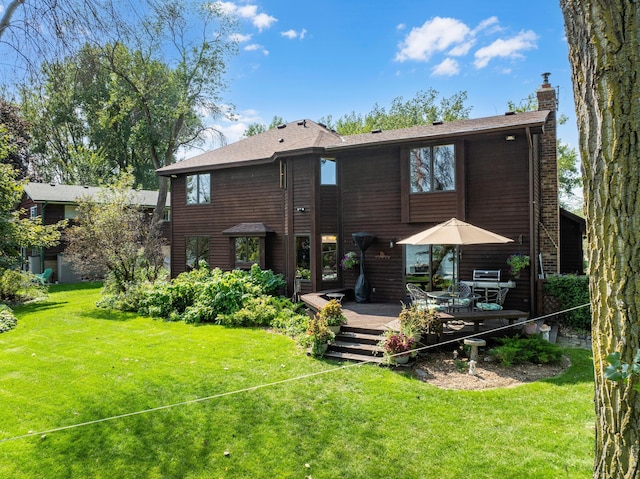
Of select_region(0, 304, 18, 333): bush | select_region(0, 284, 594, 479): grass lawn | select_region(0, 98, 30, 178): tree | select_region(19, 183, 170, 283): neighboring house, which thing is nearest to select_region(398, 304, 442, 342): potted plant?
select_region(0, 284, 594, 479): grass lawn

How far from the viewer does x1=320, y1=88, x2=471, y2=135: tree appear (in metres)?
29.6

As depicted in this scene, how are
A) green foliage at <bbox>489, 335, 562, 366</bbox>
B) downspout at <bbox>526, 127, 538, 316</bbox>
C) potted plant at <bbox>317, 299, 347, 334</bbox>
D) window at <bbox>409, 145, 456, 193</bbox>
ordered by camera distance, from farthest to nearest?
window at <bbox>409, 145, 456, 193</bbox>, downspout at <bbox>526, 127, 538, 316</bbox>, potted plant at <bbox>317, 299, 347, 334</bbox>, green foliage at <bbox>489, 335, 562, 366</bbox>

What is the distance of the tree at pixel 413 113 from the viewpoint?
29.6 metres

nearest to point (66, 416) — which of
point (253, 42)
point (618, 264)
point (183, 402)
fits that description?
point (183, 402)

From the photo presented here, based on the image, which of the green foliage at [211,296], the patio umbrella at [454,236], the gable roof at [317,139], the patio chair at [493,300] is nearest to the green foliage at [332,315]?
the patio umbrella at [454,236]

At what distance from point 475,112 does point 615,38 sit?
30.9 meters

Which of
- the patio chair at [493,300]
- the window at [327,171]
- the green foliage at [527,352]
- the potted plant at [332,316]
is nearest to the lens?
the green foliage at [527,352]

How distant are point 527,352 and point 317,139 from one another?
9.29m

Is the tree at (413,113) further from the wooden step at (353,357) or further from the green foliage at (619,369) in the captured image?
the green foliage at (619,369)

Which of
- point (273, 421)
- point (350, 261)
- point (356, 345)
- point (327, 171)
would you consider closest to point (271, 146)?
point (327, 171)

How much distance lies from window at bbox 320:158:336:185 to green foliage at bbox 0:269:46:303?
11982 mm

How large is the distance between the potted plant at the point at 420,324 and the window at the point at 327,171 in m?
6.16

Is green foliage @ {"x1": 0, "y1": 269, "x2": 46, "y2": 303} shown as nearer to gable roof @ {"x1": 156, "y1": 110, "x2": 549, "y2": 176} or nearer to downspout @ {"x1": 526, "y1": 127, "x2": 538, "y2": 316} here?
gable roof @ {"x1": 156, "y1": 110, "x2": 549, "y2": 176}

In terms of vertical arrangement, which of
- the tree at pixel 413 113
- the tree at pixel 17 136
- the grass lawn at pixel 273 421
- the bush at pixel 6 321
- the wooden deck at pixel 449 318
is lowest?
the grass lawn at pixel 273 421
